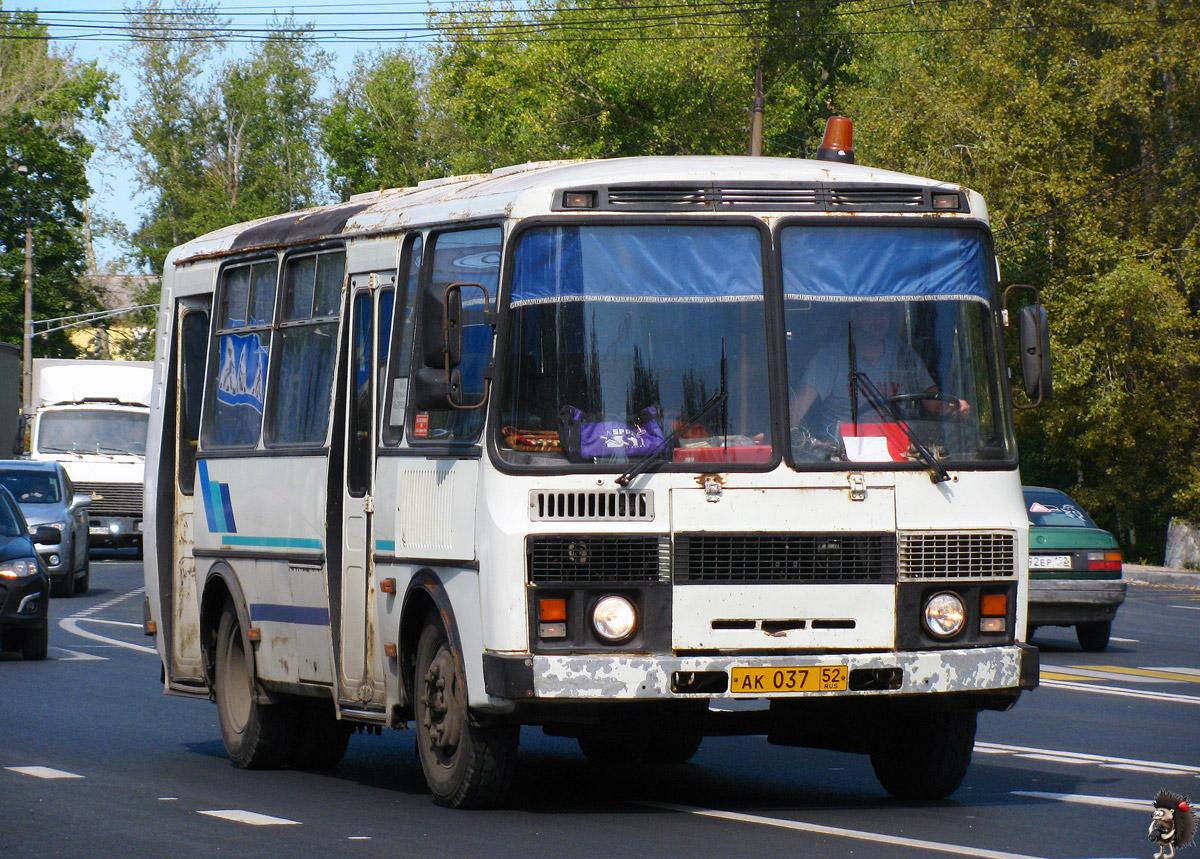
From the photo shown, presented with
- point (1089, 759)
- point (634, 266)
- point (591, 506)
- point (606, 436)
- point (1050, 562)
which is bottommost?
point (1089, 759)

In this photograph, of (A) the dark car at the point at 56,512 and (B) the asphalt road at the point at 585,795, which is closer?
(B) the asphalt road at the point at 585,795

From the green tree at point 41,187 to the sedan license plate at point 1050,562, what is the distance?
5608 centimetres

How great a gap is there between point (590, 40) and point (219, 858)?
45.5m

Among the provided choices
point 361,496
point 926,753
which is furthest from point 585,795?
point 361,496

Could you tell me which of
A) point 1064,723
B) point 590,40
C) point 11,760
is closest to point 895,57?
point 590,40

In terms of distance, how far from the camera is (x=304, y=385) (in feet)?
36.5

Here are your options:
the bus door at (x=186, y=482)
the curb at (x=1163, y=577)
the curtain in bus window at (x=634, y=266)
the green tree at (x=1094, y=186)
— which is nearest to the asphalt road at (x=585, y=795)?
the bus door at (x=186, y=482)

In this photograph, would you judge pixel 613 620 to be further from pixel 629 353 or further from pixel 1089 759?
pixel 1089 759

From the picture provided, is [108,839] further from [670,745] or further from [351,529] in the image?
[670,745]

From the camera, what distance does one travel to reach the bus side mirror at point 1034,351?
948cm

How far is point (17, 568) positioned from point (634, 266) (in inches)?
421

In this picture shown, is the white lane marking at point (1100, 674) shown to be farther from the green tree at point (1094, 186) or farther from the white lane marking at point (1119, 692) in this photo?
the green tree at point (1094, 186)

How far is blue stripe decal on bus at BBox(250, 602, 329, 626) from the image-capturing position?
420 inches

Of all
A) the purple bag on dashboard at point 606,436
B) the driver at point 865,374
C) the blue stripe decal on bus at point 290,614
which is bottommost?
the blue stripe decal on bus at point 290,614
